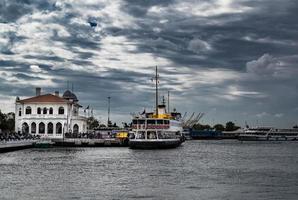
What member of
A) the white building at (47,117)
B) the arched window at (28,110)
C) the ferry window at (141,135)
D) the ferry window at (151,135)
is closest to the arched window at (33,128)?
the white building at (47,117)

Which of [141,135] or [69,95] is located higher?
[69,95]

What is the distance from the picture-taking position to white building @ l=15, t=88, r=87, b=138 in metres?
146

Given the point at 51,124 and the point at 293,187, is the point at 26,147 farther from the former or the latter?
the point at 293,187

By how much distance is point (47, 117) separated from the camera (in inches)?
5743

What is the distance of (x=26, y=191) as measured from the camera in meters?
38.2

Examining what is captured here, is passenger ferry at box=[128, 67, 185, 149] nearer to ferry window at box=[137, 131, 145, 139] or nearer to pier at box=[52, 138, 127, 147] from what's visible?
ferry window at box=[137, 131, 145, 139]

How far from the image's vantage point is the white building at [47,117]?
14612cm

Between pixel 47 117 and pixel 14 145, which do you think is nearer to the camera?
pixel 14 145

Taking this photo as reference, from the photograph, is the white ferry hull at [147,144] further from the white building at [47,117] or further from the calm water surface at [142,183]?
the white building at [47,117]

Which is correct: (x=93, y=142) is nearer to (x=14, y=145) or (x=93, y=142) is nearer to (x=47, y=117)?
(x=14, y=145)

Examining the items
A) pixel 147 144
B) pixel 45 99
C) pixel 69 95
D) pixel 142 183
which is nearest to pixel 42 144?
pixel 147 144

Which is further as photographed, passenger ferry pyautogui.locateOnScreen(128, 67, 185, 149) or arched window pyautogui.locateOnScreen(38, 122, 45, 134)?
arched window pyautogui.locateOnScreen(38, 122, 45, 134)

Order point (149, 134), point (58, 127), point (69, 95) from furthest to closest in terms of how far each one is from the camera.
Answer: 1. point (69, 95)
2. point (58, 127)
3. point (149, 134)

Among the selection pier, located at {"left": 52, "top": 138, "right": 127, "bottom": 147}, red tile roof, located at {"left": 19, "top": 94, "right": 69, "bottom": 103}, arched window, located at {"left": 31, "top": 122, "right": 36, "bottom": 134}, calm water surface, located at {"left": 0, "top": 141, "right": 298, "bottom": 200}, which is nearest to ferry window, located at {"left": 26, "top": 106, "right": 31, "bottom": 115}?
red tile roof, located at {"left": 19, "top": 94, "right": 69, "bottom": 103}
